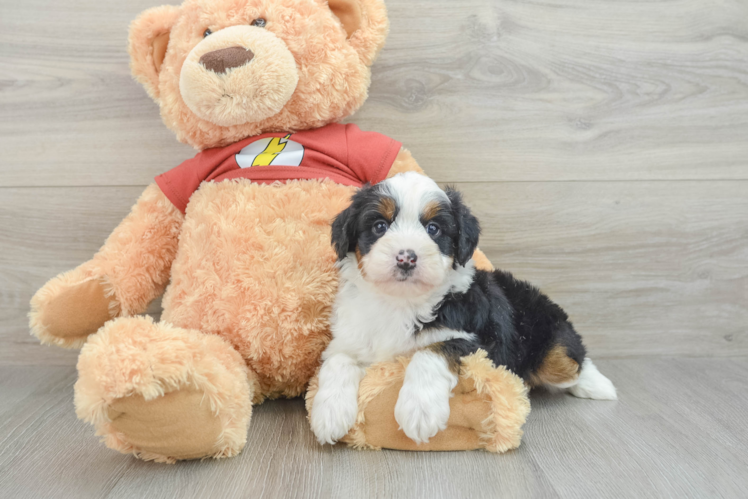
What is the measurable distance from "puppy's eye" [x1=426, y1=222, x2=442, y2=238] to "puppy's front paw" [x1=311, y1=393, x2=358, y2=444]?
44cm

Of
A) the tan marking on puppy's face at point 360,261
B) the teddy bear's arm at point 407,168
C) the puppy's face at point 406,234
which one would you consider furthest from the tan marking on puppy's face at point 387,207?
the teddy bear's arm at point 407,168

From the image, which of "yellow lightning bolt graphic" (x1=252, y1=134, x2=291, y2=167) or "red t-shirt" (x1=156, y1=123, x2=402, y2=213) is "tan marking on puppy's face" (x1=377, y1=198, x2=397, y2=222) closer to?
"red t-shirt" (x1=156, y1=123, x2=402, y2=213)

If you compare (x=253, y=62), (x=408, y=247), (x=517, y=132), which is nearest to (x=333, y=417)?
(x=408, y=247)

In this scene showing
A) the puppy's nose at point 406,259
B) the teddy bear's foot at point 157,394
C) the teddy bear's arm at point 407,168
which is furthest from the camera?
the teddy bear's arm at point 407,168

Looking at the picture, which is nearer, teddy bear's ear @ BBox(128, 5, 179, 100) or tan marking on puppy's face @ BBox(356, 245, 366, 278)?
tan marking on puppy's face @ BBox(356, 245, 366, 278)

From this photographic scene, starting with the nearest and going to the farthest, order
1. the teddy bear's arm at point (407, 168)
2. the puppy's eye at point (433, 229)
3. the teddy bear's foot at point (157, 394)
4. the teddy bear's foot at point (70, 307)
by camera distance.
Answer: the teddy bear's foot at point (157, 394)
the puppy's eye at point (433, 229)
the teddy bear's foot at point (70, 307)
the teddy bear's arm at point (407, 168)

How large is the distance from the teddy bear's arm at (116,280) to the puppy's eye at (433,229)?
0.85m

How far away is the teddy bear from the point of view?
132 centimetres

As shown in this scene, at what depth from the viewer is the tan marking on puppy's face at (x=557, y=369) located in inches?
→ 63.3

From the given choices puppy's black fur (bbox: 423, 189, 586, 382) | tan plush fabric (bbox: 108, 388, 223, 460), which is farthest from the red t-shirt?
tan plush fabric (bbox: 108, 388, 223, 460)

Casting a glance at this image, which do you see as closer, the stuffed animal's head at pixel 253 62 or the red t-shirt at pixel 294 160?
the stuffed animal's head at pixel 253 62

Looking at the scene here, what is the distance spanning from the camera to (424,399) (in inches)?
49.1

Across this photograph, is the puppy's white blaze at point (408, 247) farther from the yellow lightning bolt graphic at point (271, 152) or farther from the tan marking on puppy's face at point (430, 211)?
the yellow lightning bolt graphic at point (271, 152)

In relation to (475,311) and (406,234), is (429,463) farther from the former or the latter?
(406,234)
